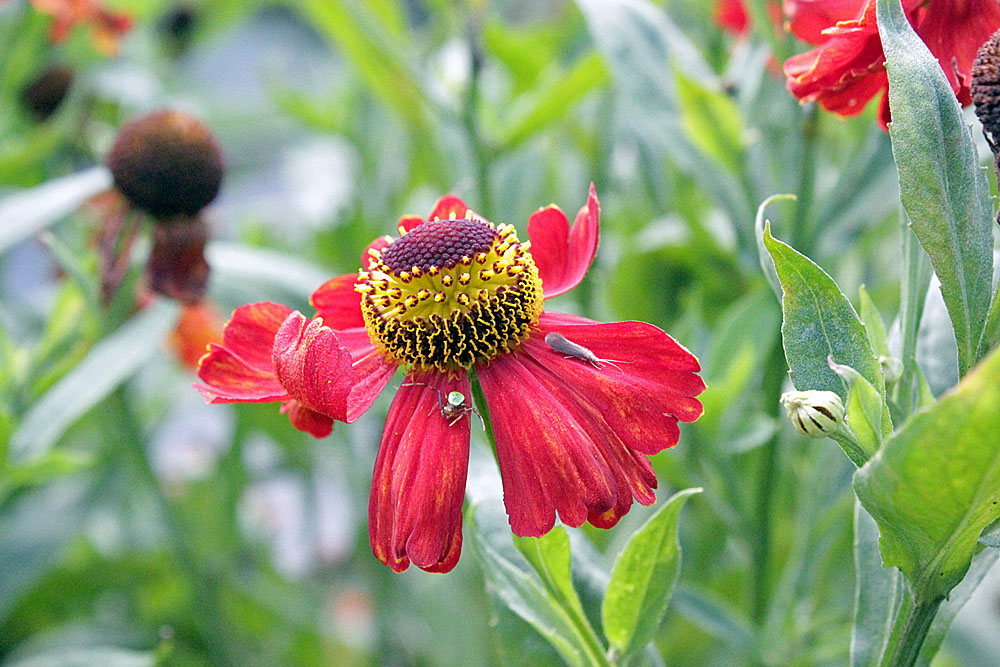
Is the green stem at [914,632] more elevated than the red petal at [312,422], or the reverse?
the green stem at [914,632]

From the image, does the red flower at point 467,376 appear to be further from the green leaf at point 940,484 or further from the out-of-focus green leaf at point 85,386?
the out-of-focus green leaf at point 85,386

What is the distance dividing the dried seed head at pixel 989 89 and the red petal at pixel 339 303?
0.32 metres

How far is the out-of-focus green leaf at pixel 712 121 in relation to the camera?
73 cm

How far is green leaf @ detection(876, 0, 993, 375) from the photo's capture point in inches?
14.5

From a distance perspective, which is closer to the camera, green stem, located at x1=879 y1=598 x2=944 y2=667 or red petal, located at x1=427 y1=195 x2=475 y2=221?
green stem, located at x1=879 y1=598 x2=944 y2=667

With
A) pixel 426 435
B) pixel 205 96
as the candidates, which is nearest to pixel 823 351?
pixel 426 435

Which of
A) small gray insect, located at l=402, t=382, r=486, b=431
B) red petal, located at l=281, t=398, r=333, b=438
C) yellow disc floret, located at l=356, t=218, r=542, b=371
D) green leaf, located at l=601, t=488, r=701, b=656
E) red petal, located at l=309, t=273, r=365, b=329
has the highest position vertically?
yellow disc floret, located at l=356, t=218, r=542, b=371

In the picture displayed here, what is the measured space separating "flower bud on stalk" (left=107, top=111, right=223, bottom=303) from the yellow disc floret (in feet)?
1.39

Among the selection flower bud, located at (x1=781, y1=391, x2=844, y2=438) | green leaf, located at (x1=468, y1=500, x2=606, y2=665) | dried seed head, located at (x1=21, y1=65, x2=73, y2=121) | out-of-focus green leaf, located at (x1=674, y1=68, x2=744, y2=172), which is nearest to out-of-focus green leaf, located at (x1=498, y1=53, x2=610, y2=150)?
out-of-focus green leaf, located at (x1=674, y1=68, x2=744, y2=172)

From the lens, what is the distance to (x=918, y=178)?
1.21 ft

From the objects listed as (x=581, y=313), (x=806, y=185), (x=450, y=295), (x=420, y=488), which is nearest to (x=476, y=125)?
(x=581, y=313)

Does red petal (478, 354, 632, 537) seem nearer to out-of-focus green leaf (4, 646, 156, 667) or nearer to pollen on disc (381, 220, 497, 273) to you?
pollen on disc (381, 220, 497, 273)

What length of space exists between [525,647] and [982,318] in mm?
302

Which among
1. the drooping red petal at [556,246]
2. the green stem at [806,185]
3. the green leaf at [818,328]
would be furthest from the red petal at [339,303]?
the green stem at [806,185]
